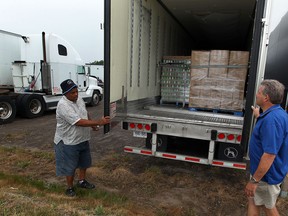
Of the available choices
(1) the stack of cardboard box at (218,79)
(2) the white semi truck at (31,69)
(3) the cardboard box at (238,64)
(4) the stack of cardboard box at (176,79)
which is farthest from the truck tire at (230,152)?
(2) the white semi truck at (31,69)

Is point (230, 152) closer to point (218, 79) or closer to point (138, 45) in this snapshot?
point (218, 79)

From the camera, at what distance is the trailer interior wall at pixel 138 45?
3746 millimetres

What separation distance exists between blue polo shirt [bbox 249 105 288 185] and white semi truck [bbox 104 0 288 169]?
0.78m

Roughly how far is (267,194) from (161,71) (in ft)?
11.7

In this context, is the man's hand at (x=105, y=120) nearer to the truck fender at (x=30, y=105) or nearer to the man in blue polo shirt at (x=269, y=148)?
the man in blue polo shirt at (x=269, y=148)

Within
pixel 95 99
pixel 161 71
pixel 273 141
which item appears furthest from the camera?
pixel 95 99

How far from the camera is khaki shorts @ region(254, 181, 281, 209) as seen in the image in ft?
7.98

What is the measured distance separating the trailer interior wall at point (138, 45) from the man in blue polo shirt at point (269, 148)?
6.93ft

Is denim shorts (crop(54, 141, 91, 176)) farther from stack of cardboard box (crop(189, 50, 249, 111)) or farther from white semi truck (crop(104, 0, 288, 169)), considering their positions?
stack of cardboard box (crop(189, 50, 249, 111))

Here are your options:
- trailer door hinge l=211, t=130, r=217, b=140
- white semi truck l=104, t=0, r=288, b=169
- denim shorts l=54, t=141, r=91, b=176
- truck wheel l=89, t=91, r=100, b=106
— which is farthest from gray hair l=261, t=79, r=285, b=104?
truck wheel l=89, t=91, r=100, b=106

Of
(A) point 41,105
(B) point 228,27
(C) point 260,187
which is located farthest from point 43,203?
(A) point 41,105

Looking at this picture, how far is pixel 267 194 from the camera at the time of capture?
8.09 feet

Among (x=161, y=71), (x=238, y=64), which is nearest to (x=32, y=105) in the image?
(x=161, y=71)

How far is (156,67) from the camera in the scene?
533 centimetres
